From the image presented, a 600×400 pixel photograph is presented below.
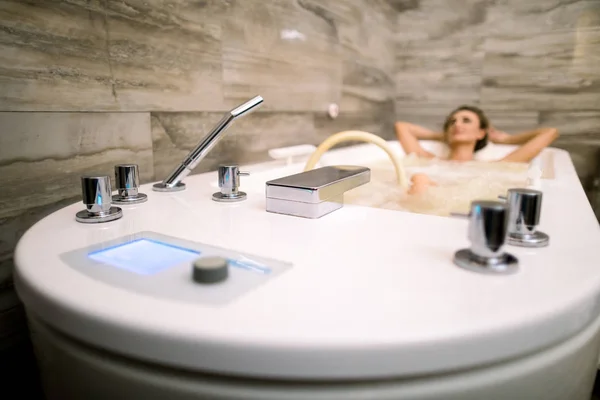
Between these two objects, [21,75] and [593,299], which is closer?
[593,299]

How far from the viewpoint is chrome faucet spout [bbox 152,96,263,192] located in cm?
79

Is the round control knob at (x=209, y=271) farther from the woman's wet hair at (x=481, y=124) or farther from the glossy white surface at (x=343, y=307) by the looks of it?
the woman's wet hair at (x=481, y=124)

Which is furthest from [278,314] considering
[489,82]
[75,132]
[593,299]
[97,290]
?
[489,82]

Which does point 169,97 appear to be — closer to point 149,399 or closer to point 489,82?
point 149,399

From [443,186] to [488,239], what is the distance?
0.75 m

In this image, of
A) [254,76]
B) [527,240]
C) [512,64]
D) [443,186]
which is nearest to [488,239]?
[527,240]

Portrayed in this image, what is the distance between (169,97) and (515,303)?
86 centimetres

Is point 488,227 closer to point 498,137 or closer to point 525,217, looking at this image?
point 525,217

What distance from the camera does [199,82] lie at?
1077 millimetres

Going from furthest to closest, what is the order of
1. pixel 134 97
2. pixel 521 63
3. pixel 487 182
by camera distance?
pixel 521 63 → pixel 487 182 → pixel 134 97

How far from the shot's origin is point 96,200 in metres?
0.61

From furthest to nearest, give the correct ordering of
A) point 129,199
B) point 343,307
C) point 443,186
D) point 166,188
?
1. point 443,186
2. point 166,188
3. point 129,199
4. point 343,307

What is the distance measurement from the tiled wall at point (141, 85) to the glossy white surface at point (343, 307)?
26cm

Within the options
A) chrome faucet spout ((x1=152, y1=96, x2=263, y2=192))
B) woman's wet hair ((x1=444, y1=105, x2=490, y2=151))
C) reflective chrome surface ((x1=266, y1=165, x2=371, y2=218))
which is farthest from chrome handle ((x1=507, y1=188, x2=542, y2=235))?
woman's wet hair ((x1=444, y1=105, x2=490, y2=151))
